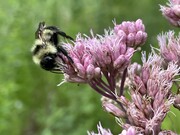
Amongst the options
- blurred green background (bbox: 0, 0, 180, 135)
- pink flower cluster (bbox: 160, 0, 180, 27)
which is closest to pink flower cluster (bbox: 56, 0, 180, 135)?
pink flower cluster (bbox: 160, 0, 180, 27)

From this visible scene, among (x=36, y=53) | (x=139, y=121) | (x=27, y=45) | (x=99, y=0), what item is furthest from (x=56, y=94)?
(x=139, y=121)

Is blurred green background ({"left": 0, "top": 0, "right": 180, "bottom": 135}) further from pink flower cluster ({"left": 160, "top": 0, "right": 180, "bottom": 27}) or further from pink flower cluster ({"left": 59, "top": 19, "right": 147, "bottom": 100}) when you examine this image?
pink flower cluster ({"left": 59, "top": 19, "right": 147, "bottom": 100})

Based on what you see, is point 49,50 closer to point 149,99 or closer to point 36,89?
point 149,99

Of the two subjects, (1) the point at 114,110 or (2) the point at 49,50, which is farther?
(2) the point at 49,50

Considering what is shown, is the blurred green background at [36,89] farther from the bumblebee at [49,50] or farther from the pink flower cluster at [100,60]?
the pink flower cluster at [100,60]

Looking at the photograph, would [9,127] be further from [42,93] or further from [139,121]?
[139,121]

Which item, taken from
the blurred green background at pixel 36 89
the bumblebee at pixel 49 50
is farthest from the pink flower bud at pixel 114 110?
the blurred green background at pixel 36 89

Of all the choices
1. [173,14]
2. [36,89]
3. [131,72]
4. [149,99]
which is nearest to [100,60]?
[131,72]
